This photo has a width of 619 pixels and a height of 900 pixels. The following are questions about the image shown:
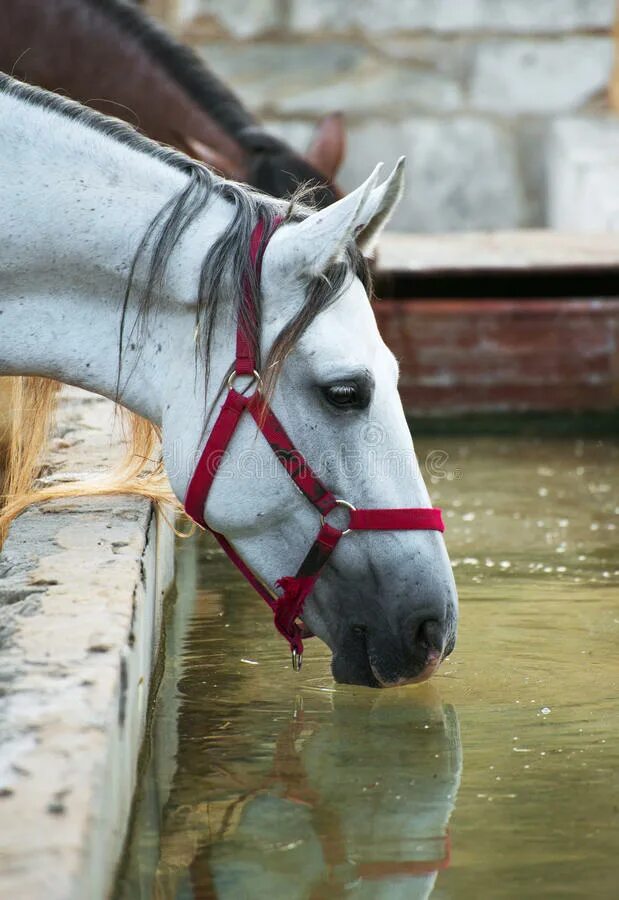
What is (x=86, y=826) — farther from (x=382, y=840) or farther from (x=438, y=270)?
(x=438, y=270)

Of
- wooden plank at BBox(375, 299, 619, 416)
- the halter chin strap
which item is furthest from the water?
wooden plank at BBox(375, 299, 619, 416)

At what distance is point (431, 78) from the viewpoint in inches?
377

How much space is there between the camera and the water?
185 cm

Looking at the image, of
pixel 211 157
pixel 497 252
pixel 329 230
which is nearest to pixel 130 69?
pixel 211 157

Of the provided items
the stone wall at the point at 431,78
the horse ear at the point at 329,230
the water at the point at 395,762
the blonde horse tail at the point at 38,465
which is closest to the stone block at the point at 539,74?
the stone wall at the point at 431,78

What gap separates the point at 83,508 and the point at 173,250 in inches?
22.9

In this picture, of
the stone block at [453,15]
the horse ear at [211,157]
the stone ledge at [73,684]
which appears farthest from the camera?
the stone block at [453,15]

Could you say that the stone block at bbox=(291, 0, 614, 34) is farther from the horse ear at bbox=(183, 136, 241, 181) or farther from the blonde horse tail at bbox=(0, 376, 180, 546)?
the blonde horse tail at bbox=(0, 376, 180, 546)

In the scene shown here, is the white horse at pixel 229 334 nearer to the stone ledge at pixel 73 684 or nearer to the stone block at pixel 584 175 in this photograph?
the stone ledge at pixel 73 684

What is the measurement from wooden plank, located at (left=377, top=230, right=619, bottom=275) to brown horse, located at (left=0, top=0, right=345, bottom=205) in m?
1.16

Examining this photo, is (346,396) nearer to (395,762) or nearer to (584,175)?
(395,762)

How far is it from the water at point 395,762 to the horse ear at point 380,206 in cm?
84

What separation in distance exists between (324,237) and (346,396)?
0.26m

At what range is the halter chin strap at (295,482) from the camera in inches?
86.3
